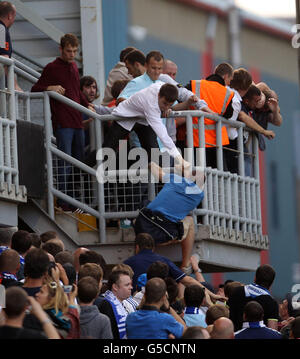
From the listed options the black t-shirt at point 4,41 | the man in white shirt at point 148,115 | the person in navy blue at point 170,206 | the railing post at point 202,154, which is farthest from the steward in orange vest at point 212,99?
the black t-shirt at point 4,41

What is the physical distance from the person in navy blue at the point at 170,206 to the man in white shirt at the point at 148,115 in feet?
0.80

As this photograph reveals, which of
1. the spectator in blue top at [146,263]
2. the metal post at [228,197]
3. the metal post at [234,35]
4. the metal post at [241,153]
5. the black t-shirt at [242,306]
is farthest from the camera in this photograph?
the metal post at [241,153]

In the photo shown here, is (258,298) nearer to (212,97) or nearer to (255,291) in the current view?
(255,291)

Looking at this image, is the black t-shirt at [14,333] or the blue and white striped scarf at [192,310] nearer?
the black t-shirt at [14,333]

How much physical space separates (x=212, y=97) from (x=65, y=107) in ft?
5.51

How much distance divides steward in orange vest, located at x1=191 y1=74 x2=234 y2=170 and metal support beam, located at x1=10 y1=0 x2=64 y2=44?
3.52 m

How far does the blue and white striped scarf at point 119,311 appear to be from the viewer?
6.55m

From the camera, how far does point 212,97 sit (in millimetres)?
10688

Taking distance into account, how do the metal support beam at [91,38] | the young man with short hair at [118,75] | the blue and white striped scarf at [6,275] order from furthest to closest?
the metal support beam at [91,38], the young man with short hair at [118,75], the blue and white striped scarf at [6,275]

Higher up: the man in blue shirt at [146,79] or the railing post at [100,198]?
A: the man in blue shirt at [146,79]

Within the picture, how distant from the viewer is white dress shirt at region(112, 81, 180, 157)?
980 centimetres

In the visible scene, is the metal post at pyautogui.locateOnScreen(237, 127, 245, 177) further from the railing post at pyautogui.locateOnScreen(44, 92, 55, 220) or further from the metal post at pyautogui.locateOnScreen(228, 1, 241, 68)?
the metal post at pyautogui.locateOnScreen(228, 1, 241, 68)

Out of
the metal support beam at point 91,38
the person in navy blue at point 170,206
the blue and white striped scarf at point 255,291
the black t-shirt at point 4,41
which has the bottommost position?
the blue and white striped scarf at point 255,291

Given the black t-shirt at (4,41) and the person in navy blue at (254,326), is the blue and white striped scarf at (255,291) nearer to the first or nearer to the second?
the person in navy blue at (254,326)
